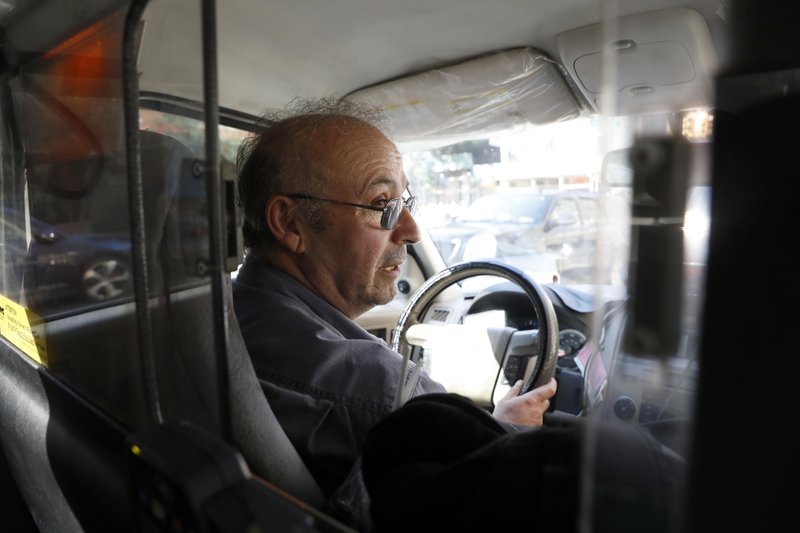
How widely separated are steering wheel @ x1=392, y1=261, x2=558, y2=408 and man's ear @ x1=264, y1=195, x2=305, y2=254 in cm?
53

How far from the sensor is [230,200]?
2.58ft

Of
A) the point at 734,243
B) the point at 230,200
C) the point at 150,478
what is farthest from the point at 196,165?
the point at 734,243

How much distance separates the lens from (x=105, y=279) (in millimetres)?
1052

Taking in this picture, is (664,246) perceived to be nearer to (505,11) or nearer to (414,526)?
(414,526)

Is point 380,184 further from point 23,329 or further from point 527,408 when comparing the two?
point 23,329

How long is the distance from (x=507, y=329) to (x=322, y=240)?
35.1 inches

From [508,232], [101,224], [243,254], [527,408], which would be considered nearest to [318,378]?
[243,254]

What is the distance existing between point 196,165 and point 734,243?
2.01 feet

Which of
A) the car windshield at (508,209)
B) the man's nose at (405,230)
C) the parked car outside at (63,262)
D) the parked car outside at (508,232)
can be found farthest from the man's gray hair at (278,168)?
the car windshield at (508,209)

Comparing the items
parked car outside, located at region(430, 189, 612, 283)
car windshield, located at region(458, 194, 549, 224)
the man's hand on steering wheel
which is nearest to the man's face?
the man's hand on steering wheel

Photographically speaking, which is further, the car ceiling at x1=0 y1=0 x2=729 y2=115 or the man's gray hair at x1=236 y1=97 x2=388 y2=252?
the man's gray hair at x1=236 y1=97 x2=388 y2=252

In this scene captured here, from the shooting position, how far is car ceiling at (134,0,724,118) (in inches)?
70.5

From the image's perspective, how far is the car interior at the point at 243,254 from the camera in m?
0.44

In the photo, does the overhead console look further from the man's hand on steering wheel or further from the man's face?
the man's hand on steering wheel
